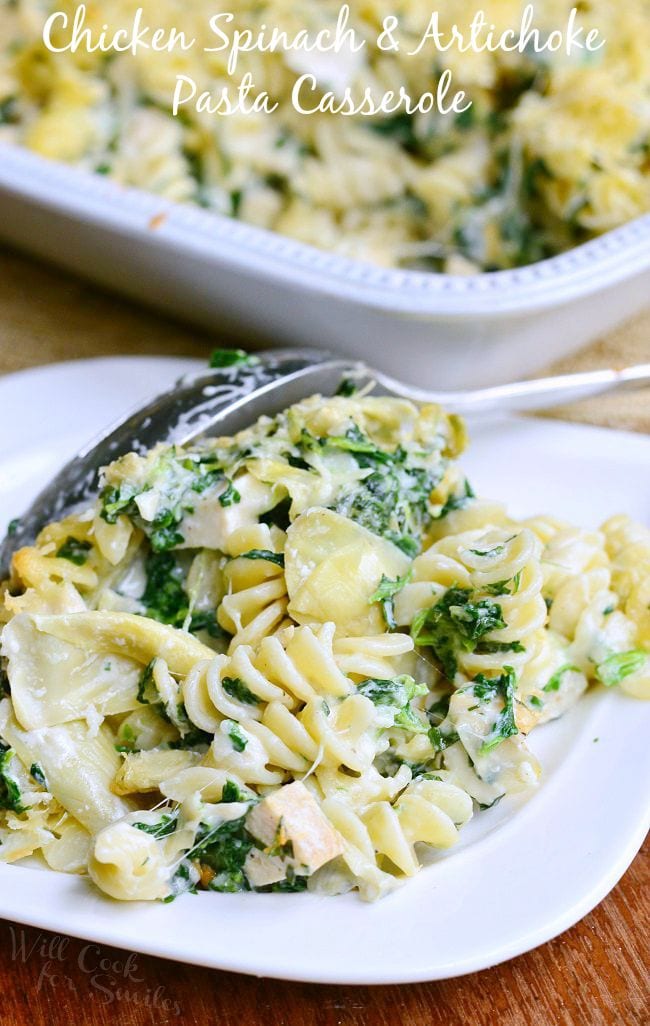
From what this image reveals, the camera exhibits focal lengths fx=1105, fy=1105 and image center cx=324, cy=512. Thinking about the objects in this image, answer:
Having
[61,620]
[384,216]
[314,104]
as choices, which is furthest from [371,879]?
[314,104]

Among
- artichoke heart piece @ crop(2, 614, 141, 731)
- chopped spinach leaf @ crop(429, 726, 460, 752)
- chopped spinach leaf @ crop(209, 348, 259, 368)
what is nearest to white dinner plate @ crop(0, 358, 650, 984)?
chopped spinach leaf @ crop(429, 726, 460, 752)

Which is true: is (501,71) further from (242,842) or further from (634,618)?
(242,842)

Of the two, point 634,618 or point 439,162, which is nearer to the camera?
point 634,618

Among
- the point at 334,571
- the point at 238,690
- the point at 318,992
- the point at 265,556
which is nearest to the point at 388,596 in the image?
the point at 334,571

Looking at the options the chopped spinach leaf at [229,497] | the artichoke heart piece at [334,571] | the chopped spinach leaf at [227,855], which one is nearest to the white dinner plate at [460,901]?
the chopped spinach leaf at [227,855]

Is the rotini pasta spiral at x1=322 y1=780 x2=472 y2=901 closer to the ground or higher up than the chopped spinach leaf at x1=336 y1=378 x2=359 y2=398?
closer to the ground

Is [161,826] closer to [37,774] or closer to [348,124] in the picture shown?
[37,774]

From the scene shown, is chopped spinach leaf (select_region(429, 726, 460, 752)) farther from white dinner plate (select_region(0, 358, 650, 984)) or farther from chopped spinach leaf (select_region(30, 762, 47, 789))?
chopped spinach leaf (select_region(30, 762, 47, 789))
